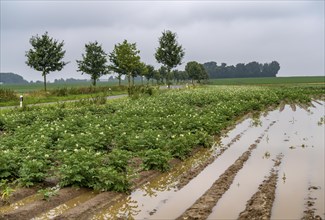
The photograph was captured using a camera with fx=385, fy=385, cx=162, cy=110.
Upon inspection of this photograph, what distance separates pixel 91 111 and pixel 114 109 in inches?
74.7

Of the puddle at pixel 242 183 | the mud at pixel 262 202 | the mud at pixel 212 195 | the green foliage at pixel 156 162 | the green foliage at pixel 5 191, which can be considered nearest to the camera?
the mud at pixel 262 202

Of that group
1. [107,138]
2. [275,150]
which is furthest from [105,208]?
[275,150]

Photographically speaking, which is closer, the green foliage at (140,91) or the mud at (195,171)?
the mud at (195,171)

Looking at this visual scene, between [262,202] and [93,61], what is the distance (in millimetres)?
48734

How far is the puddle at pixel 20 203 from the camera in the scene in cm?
781

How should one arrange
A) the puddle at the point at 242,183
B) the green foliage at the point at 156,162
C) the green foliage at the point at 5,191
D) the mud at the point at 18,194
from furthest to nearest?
the green foliage at the point at 156,162 → the green foliage at the point at 5,191 → the mud at the point at 18,194 → the puddle at the point at 242,183

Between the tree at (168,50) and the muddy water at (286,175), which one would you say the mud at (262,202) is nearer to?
the muddy water at (286,175)

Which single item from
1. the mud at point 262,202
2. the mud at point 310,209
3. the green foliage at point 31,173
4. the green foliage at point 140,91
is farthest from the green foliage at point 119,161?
the green foliage at point 140,91

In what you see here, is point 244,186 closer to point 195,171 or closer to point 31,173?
point 195,171

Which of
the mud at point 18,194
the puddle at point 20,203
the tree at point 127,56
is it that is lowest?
the puddle at point 20,203

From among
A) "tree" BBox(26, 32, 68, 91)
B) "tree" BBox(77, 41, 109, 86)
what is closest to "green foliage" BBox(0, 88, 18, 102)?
"tree" BBox(26, 32, 68, 91)

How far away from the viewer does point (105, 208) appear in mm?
8102

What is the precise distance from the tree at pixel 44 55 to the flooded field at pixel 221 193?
33.1 meters

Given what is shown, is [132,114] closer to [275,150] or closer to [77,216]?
[275,150]
